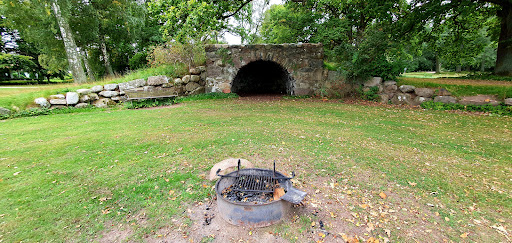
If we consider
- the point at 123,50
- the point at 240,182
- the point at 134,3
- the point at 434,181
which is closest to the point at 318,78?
the point at 434,181

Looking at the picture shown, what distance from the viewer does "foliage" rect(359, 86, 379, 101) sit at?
405 inches

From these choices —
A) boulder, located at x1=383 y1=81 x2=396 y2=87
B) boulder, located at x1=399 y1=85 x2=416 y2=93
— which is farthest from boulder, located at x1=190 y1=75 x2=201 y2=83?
boulder, located at x1=399 y1=85 x2=416 y2=93

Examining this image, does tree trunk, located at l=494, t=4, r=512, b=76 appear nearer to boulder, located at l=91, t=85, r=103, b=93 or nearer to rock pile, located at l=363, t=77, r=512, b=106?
rock pile, located at l=363, t=77, r=512, b=106

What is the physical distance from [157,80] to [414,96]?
11396 mm

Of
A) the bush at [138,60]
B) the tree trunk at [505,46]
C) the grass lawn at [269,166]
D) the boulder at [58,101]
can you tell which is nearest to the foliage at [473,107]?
the grass lawn at [269,166]

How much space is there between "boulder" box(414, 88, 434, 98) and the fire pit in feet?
30.0

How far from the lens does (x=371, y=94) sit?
10.4 metres

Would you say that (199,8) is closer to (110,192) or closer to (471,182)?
(110,192)

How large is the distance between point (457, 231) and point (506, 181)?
1835mm

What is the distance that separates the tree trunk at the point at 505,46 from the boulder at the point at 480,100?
3178 mm

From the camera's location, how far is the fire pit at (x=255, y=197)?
2475 mm

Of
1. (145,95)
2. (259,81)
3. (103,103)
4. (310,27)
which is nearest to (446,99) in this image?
(310,27)

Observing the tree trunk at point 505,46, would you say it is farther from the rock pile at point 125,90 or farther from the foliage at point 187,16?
the rock pile at point 125,90

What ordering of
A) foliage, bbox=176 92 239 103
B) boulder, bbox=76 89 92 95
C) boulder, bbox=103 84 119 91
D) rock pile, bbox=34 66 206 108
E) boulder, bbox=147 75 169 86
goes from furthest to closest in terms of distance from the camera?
foliage, bbox=176 92 239 103 < boulder, bbox=147 75 169 86 < boulder, bbox=103 84 119 91 < boulder, bbox=76 89 92 95 < rock pile, bbox=34 66 206 108
